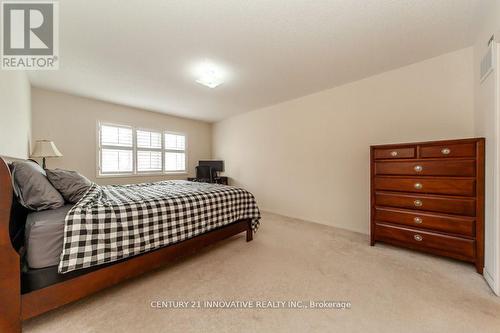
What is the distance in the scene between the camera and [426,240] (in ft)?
6.40

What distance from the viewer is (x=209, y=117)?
4.99 meters

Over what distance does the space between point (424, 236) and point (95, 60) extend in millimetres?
4188

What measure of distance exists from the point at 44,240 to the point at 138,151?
11.3ft

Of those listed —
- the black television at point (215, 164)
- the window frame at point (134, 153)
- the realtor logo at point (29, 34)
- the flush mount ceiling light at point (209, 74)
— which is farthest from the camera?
the black television at point (215, 164)

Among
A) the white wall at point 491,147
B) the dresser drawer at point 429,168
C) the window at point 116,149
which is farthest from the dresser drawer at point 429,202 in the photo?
the window at point 116,149

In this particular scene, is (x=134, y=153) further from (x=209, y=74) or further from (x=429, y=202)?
(x=429, y=202)

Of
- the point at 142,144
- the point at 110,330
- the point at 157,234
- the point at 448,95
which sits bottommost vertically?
the point at 110,330

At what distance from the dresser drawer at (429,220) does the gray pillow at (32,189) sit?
317cm

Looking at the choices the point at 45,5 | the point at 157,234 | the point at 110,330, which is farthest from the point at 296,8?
the point at 110,330

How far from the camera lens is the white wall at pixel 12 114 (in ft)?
5.73

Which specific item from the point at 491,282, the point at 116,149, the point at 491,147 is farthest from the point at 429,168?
the point at 116,149

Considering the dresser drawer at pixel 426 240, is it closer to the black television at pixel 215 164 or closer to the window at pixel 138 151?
the black television at pixel 215 164

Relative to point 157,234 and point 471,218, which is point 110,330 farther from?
point 471,218

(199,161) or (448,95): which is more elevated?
(448,95)
